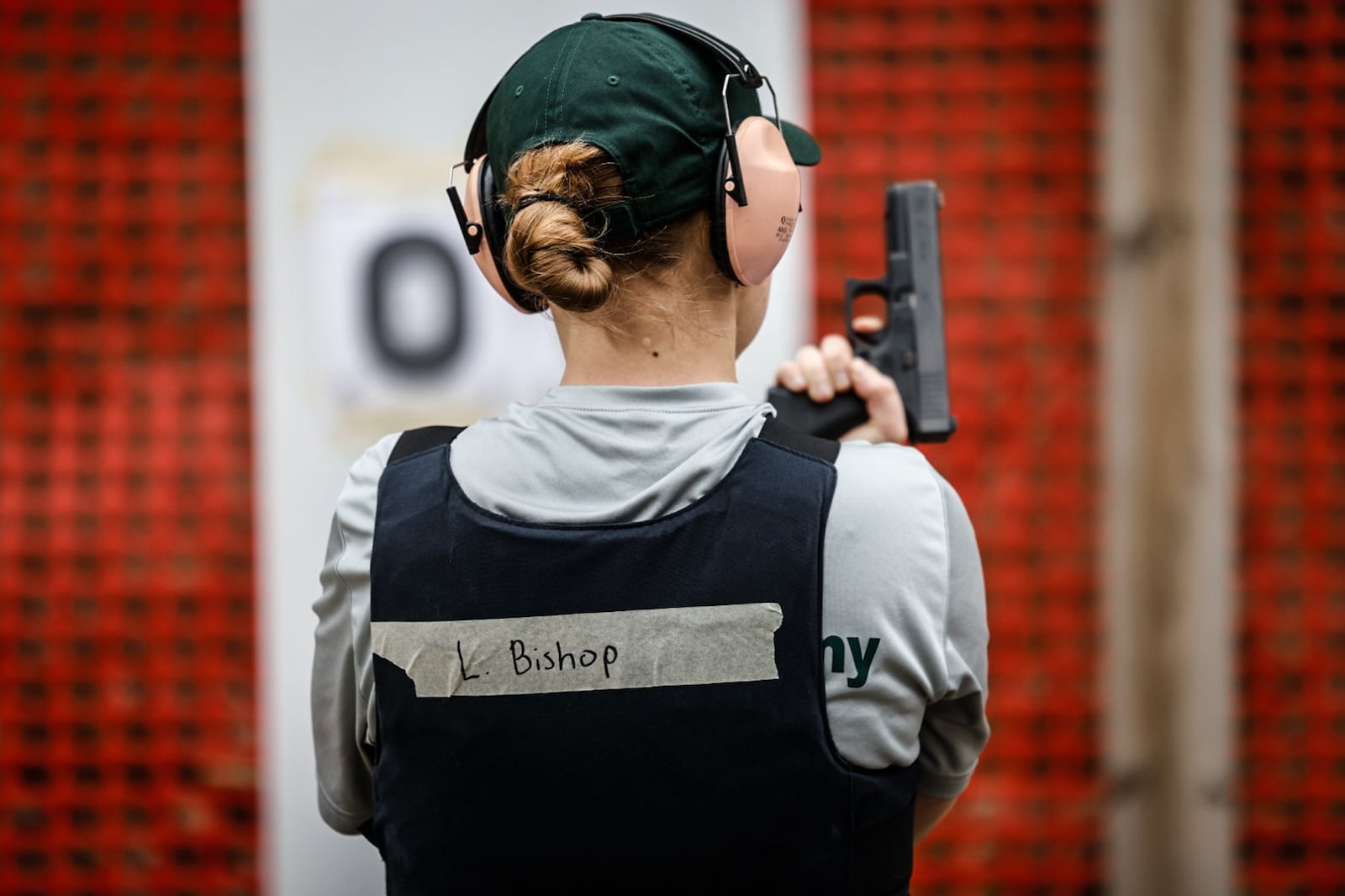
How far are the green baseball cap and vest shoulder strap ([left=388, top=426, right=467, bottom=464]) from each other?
0.26 metres

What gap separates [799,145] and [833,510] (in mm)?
454

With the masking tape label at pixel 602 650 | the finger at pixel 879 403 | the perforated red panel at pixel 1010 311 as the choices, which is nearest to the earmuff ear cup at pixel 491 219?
the masking tape label at pixel 602 650

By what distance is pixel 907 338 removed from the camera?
5.17 ft

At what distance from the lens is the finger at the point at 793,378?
1.46 meters

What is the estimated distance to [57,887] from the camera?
3.07 m

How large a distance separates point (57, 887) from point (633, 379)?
2843mm

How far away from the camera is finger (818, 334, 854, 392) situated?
1.46 meters

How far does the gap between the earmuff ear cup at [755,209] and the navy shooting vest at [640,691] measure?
0.17 meters

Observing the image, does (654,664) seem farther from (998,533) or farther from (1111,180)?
(1111,180)

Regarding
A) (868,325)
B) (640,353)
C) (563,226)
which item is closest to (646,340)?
(640,353)

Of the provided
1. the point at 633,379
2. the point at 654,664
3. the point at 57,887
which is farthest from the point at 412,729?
the point at 57,887

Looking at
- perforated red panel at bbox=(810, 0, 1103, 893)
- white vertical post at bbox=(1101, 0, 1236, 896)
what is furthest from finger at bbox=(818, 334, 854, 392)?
white vertical post at bbox=(1101, 0, 1236, 896)

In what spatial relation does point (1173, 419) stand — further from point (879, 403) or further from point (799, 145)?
point (799, 145)

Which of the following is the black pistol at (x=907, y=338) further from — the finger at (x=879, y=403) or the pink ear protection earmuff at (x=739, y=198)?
the pink ear protection earmuff at (x=739, y=198)
